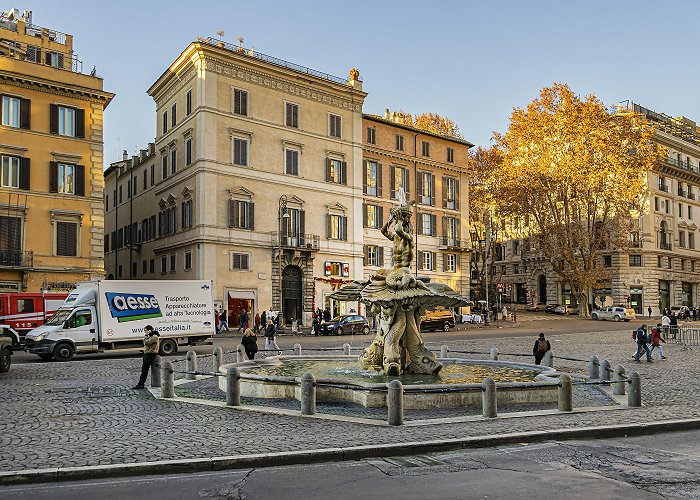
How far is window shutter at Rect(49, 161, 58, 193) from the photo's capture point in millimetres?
37844

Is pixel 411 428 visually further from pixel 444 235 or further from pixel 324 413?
pixel 444 235

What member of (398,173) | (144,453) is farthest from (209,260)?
(144,453)

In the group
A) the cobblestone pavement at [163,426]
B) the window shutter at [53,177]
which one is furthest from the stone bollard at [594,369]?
the window shutter at [53,177]

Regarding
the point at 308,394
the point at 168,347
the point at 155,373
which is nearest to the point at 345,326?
the point at 168,347

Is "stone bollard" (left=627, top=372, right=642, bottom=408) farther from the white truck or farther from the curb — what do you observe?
the white truck

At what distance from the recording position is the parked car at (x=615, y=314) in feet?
185

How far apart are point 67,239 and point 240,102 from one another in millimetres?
14379

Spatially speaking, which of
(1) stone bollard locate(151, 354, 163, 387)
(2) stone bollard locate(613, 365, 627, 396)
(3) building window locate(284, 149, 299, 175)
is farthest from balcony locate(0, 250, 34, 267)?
(2) stone bollard locate(613, 365, 627, 396)

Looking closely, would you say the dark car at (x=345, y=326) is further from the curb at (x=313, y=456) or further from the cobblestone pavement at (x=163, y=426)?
the curb at (x=313, y=456)

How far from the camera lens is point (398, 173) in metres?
55.8

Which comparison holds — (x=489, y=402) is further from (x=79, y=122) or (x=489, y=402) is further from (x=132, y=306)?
(x=79, y=122)

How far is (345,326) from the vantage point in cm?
4047

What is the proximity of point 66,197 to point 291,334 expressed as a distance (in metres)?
15.4

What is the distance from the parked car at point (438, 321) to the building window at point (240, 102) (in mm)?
18344
